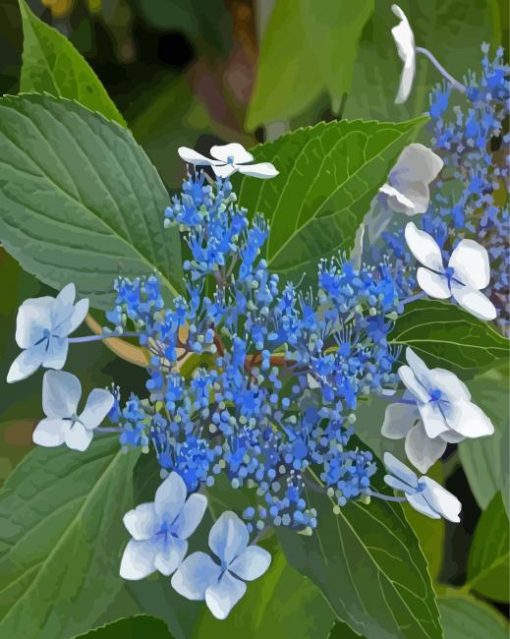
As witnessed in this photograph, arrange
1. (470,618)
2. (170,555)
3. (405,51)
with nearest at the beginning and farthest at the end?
(170,555), (405,51), (470,618)

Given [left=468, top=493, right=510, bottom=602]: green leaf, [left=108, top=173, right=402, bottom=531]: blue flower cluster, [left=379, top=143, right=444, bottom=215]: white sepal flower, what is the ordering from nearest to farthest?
[left=108, top=173, right=402, bottom=531]: blue flower cluster < [left=379, top=143, right=444, bottom=215]: white sepal flower < [left=468, top=493, right=510, bottom=602]: green leaf

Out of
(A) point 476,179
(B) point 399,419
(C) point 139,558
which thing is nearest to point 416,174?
(A) point 476,179

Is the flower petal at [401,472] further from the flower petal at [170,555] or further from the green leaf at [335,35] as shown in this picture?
the green leaf at [335,35]

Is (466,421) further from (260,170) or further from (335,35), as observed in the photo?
(335,35)

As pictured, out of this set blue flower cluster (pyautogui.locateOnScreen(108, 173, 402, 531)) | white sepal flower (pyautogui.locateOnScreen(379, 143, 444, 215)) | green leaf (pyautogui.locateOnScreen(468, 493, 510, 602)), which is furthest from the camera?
green leaf (pyautogui.locateOnScreen(468, 493, 510, 602))

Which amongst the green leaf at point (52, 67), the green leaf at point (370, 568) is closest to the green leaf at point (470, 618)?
the green leaf at point (370, 568)

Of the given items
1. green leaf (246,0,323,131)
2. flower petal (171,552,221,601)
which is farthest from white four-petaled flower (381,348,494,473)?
green leaf (246,0,323,131)

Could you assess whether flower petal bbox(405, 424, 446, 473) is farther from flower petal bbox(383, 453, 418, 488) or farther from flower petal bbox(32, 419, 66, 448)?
flower petal bbox(32, 419, 66, 448)
